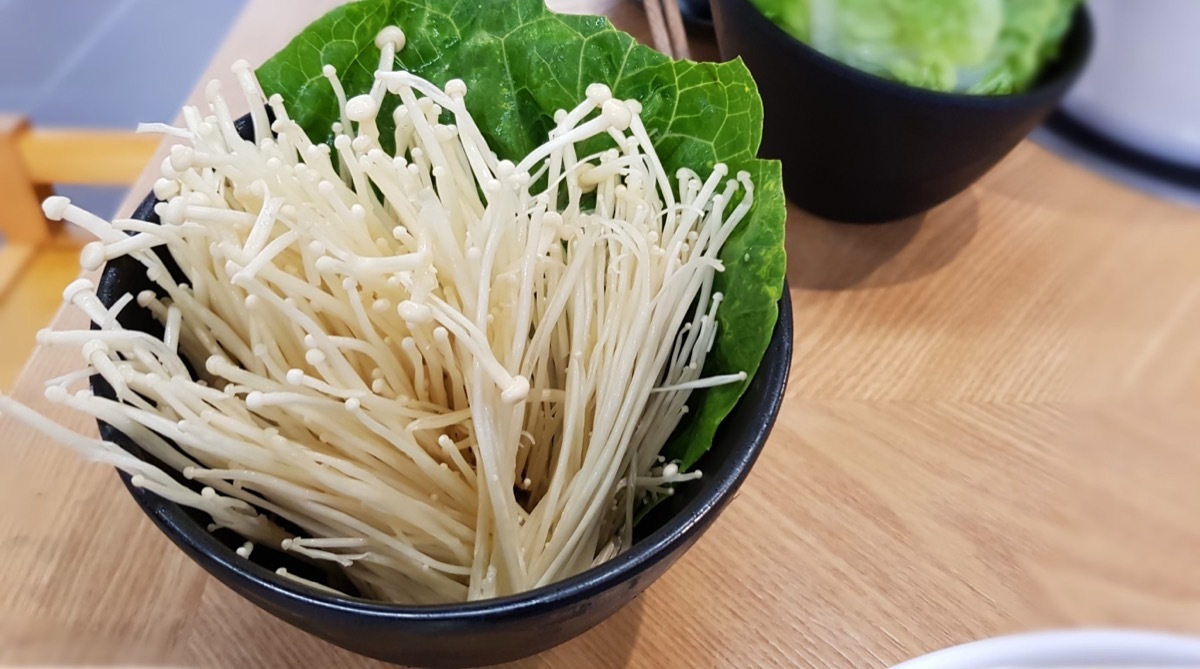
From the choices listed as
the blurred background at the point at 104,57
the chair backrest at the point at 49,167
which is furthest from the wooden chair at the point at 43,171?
the blurred background at the point at 104,57

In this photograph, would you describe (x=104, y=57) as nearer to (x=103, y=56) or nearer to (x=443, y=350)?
(x=103, y=56)

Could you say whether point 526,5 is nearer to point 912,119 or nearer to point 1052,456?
point 912,119

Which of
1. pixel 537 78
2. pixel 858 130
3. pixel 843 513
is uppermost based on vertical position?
pixel 537 78

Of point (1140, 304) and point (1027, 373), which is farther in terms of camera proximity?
point (1027, 373)

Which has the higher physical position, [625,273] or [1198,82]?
[1198,82]

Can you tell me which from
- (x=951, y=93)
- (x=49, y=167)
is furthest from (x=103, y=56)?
(x=951, y=93)

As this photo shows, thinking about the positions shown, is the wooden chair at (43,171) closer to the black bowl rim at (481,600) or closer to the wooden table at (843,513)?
the wooden table at (843,513)

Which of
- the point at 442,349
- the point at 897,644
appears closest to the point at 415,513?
the point at 442,349

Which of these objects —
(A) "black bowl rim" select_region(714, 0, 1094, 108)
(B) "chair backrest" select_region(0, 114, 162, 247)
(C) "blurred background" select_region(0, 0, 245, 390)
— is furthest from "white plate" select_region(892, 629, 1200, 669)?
(C) "blurred background" select_region(0, 0, 245, 390)
